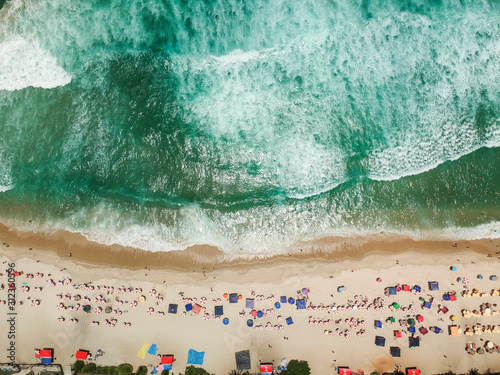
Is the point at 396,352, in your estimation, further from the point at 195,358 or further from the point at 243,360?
the point at 195,358

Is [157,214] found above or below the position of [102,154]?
below

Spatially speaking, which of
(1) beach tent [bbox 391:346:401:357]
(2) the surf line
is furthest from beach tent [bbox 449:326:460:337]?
(2) the surf line

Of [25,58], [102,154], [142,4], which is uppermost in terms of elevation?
[142,4]

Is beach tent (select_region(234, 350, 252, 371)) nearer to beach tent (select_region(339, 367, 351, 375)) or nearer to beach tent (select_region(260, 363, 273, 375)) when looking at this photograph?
beach tent (select_region(260, 363, 273, 375))

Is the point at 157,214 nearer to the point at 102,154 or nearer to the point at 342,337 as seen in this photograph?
the point at 102,154

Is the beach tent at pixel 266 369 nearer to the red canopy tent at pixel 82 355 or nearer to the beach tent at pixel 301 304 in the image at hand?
the beach tent at pixel 301 304

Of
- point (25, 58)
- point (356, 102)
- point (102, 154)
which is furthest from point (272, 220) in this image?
point (25, 58)

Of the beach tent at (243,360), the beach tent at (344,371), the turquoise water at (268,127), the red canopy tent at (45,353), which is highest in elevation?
the turquoise water at (268,127)

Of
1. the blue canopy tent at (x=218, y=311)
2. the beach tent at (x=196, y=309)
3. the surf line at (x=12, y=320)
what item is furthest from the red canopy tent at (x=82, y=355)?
the blue canopy tent at (x=218, y=311)
